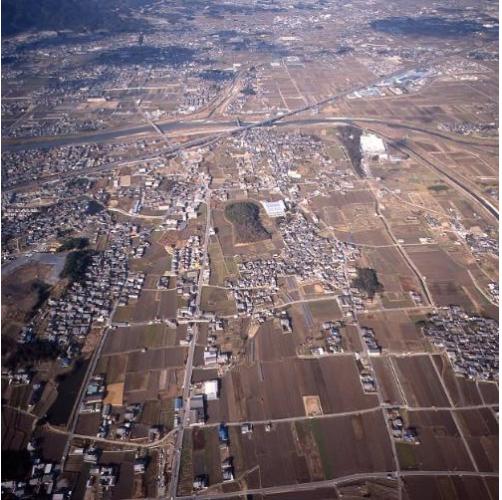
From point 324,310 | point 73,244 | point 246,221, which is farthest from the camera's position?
point 246,221

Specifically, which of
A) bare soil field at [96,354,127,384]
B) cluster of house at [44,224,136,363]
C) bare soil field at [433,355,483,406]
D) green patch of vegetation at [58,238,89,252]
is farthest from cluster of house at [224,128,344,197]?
bare soil field at [96,354,127,384]

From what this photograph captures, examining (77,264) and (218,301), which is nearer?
(218,301)

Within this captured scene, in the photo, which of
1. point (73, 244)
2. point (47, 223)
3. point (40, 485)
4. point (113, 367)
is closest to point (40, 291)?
point (73, 244)

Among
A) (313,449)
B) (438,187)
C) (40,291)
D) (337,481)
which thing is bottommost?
(337,481)

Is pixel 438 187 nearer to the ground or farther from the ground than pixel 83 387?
farther from the ground

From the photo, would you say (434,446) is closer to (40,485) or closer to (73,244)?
(40,485)

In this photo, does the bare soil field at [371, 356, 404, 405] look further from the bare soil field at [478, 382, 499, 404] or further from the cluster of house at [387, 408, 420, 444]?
the bare soil field at [478, 382, 499, 404]

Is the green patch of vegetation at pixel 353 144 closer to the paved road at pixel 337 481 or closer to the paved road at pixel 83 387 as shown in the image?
the paved road at pixel 83 387
